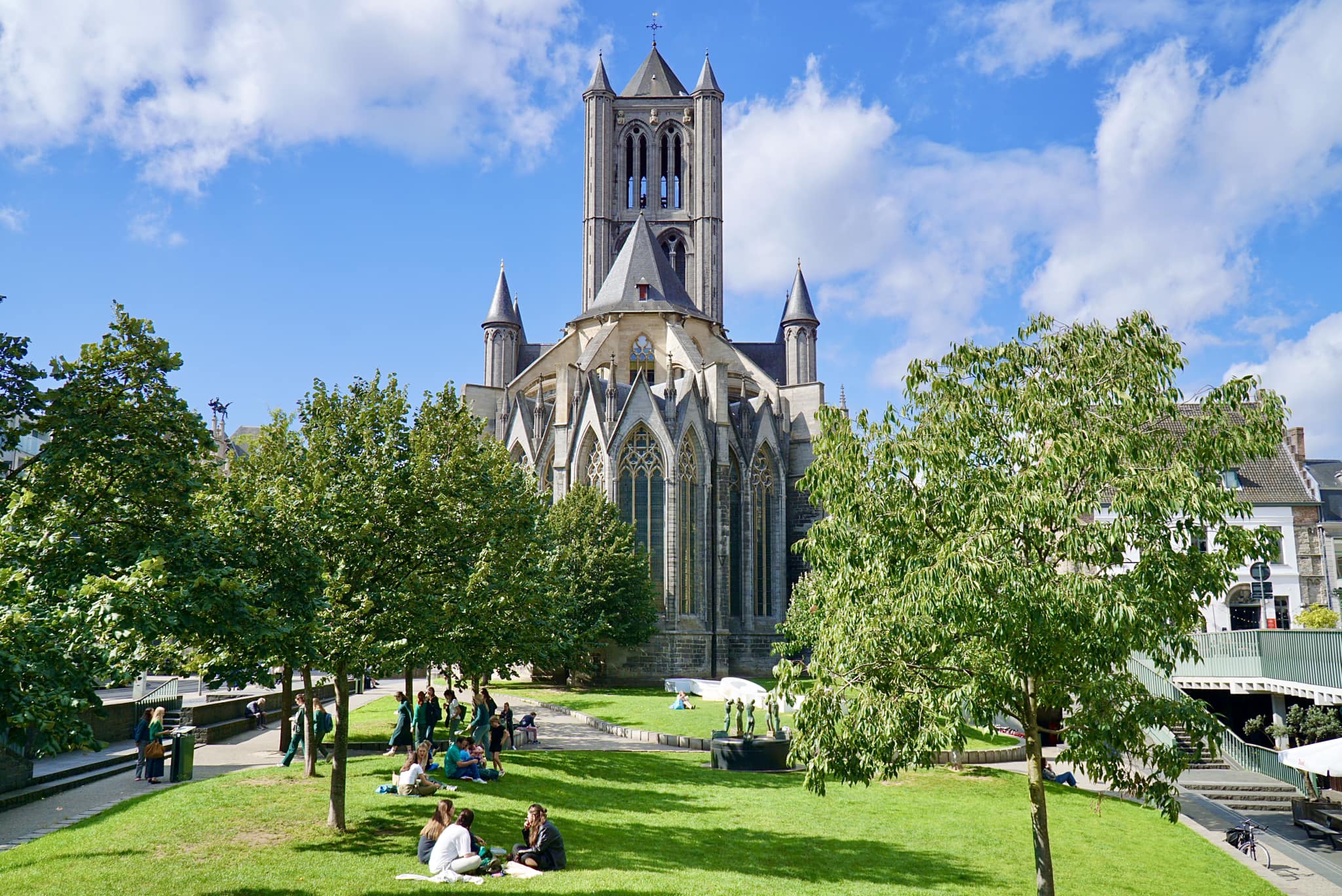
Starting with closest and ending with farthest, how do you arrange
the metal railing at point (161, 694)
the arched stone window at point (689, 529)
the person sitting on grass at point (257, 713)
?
the metal railing at point (161, 694) → the person sitting on grass at point (257, 713) → the arched stone window at point (689, 529)

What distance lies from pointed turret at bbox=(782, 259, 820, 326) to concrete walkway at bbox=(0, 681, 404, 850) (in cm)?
4869

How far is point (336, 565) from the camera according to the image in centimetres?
1392

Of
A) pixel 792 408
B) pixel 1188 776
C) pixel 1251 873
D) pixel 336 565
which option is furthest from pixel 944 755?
pixel 792 408

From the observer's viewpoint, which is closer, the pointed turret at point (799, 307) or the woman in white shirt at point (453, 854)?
the woman in white shirt at point (453, 854)

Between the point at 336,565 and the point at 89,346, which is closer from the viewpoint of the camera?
the point at 89,346

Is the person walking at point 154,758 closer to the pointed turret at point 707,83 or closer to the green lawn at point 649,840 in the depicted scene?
the green lawn at point 649,840

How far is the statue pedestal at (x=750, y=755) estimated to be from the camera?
21.2 metres

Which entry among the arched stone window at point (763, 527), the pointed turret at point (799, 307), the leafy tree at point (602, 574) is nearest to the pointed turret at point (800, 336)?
the pointed turret at point (799, 307)

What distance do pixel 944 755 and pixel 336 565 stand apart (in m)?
15.2

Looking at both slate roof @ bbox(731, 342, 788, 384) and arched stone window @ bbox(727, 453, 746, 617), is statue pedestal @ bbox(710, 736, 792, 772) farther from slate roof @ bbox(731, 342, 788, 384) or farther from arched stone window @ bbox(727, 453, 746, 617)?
slate roof @ bbox(731, 342, 788, 384)

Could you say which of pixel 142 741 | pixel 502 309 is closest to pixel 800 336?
pixel 502 309

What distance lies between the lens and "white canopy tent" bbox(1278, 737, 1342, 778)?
17.9 meters

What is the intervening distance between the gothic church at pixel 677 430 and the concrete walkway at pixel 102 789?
22785 mm

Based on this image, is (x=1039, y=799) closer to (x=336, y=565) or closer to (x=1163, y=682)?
(x=336, y=565)
